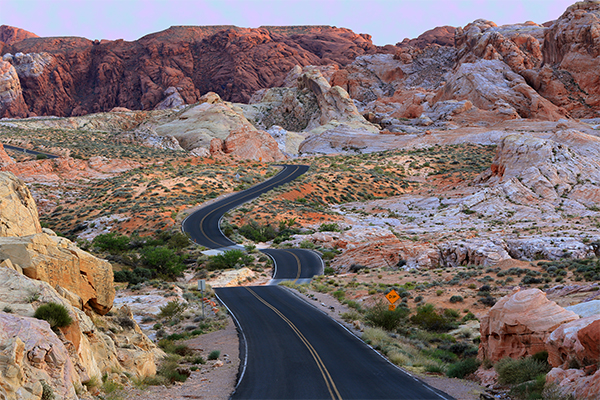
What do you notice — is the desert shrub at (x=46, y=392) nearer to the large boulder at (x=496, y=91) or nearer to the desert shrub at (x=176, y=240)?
the desert shrub at (x=176, y=240)

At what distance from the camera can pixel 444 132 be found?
94.6 metres

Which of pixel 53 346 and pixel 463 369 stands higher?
pixel 53 346

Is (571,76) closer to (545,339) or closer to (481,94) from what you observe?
(481,94)

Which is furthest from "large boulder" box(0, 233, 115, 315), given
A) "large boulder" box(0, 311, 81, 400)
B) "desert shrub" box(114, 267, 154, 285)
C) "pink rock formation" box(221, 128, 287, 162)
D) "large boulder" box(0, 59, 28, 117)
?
"large boulder" box(0, 59, 28, 117)

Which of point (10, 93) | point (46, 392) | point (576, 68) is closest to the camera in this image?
point (46, 392)

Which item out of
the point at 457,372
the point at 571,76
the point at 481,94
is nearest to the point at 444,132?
the point at 481,94

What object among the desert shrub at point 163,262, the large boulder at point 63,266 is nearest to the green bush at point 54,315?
the large boulder at point 63,266

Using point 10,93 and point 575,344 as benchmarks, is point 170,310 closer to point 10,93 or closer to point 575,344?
point 575,344

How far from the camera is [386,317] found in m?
22.5

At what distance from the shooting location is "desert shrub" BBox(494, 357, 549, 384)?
12.7m

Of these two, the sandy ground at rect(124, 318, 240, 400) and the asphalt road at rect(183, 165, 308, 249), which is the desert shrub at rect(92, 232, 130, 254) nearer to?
the asphalt road at rect(183, 165, 308, 249)

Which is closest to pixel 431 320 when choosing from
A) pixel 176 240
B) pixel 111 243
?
pixel 176 240

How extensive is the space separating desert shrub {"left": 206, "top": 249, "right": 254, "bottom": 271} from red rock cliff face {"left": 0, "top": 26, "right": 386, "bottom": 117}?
142 meters

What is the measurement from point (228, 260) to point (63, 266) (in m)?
25.7
